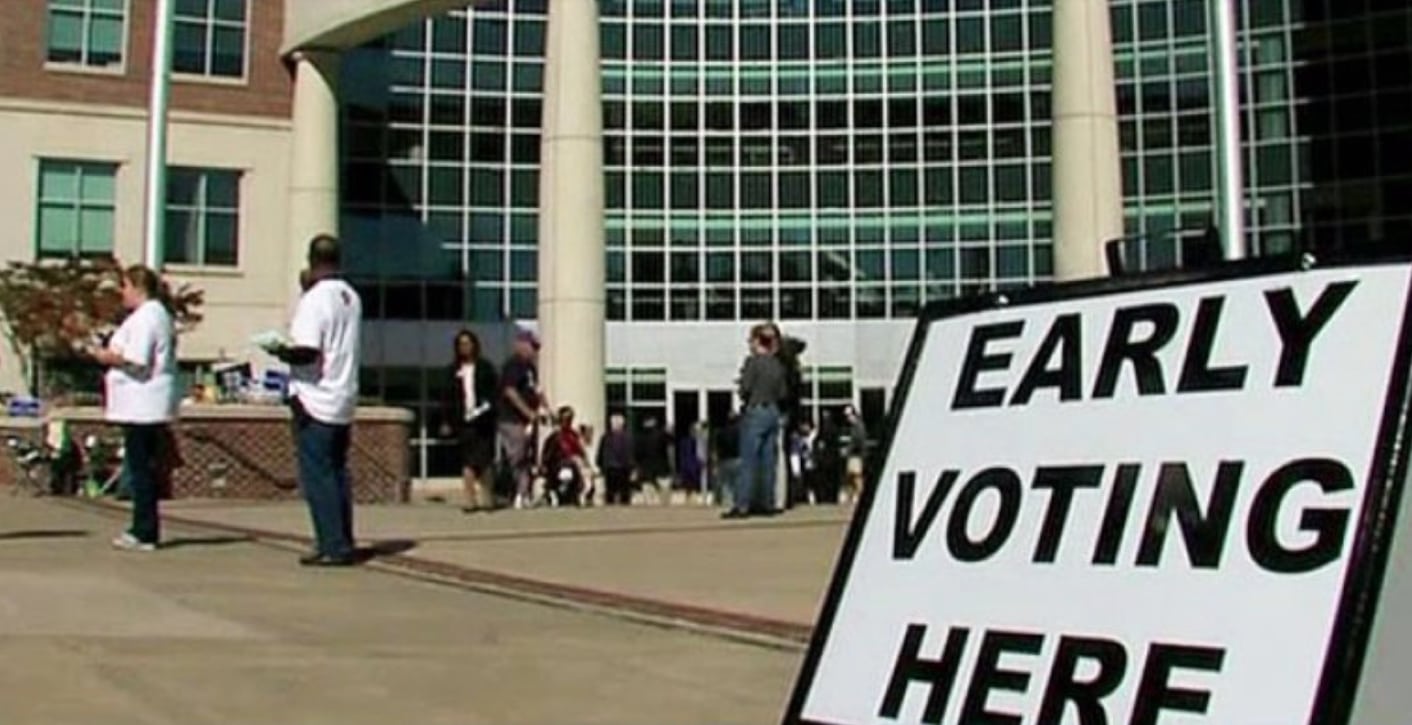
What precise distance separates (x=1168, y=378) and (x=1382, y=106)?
45816 mm

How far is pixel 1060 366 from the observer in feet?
8.32

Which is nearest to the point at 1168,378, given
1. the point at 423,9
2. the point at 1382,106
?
the point at 423,9

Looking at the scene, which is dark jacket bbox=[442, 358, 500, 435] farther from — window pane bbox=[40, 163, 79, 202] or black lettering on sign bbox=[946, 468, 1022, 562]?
window pane bbox=[40, 163, 79, 202]

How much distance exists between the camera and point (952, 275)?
5153cm

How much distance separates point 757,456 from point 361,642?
8.54m

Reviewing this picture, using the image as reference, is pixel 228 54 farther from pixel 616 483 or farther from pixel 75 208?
pixel 616 483

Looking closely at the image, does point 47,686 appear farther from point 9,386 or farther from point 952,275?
point 952,275

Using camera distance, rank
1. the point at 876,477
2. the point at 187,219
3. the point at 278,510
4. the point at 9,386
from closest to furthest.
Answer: the point at 876,477, the point at 278,510, the point at 9,386, the point at 187,219

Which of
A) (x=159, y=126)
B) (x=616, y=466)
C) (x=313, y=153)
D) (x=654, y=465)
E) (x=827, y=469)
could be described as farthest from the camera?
(x=313, y=153)

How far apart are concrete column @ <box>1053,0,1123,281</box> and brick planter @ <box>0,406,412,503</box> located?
1512 cm

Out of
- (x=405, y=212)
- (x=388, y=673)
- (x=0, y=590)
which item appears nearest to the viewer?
(x=388, y=673)

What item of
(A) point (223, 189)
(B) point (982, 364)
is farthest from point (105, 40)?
(B) point (982, 364)

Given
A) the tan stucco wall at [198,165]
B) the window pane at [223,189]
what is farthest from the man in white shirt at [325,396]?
the window pane at [223,189]

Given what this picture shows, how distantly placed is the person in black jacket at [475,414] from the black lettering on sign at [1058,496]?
540 inches
